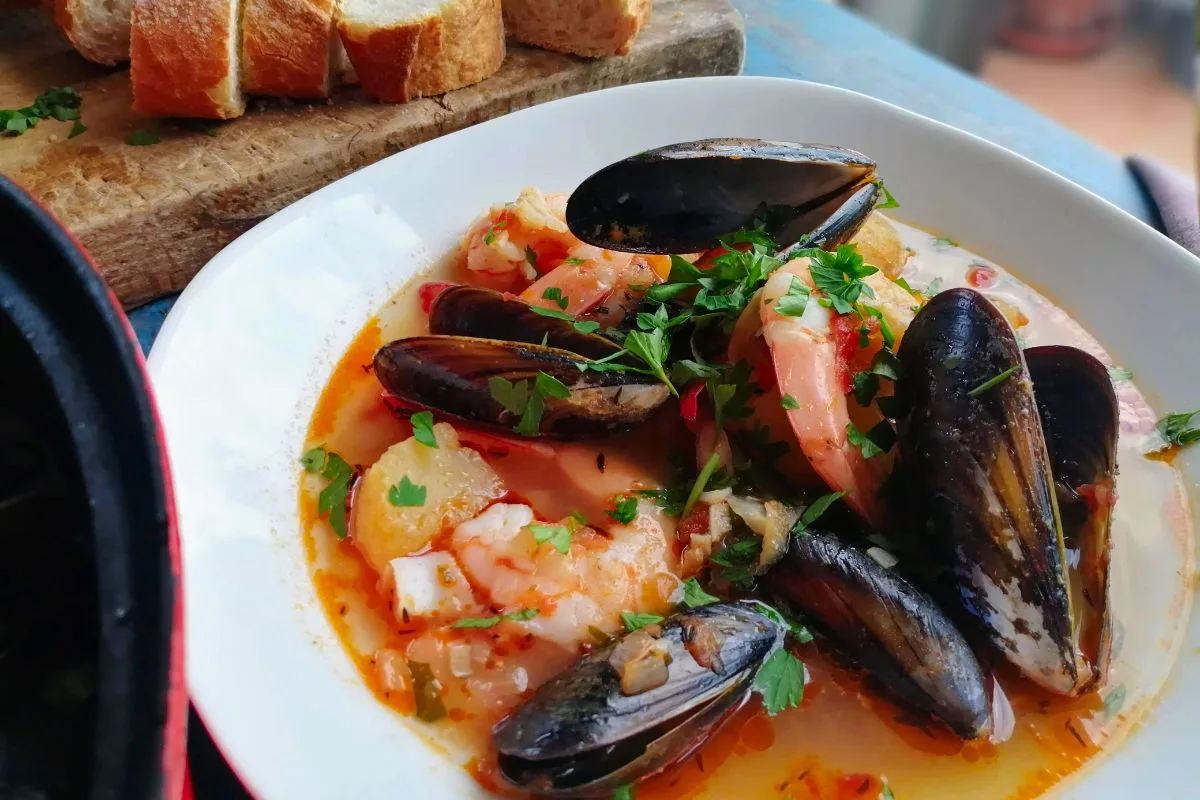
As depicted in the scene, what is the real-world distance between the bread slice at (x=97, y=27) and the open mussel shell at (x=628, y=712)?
2522 millimetres

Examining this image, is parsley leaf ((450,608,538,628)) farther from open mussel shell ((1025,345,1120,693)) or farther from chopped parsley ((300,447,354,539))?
open mussel shell ((1025,345,1120,693))

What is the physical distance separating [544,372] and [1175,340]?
1620 millimetres

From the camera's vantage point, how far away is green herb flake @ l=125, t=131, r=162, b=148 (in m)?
2.65

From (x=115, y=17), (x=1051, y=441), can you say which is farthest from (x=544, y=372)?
(x=115, y=17)

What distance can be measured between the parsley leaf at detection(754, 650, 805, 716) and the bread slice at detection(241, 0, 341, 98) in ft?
7.30

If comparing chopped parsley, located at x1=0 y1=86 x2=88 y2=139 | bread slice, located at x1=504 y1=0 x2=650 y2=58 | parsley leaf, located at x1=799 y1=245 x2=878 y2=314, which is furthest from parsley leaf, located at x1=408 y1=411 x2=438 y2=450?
bread slice, located at x1=504 y1=0 x2=650 y2=58

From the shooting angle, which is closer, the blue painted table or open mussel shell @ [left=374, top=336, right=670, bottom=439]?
open mussel shell @ [left=374, top=336, right=670, bottom=439]

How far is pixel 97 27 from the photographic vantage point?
283 cm

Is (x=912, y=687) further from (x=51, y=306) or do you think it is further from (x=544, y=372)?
(x=51, y=306)

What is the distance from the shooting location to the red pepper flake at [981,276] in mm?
2594

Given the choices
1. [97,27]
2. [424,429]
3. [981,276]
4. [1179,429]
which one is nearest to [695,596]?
[424,429]

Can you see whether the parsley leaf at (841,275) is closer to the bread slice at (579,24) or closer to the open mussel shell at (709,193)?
the open mussel shell at (709,193)

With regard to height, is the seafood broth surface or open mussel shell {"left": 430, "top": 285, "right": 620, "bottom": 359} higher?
open mussel shell {"left": 430, "top": 285, "right": 620, "bottom": 359}

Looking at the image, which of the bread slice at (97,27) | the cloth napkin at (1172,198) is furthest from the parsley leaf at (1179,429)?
the bread slice at (97,27)
